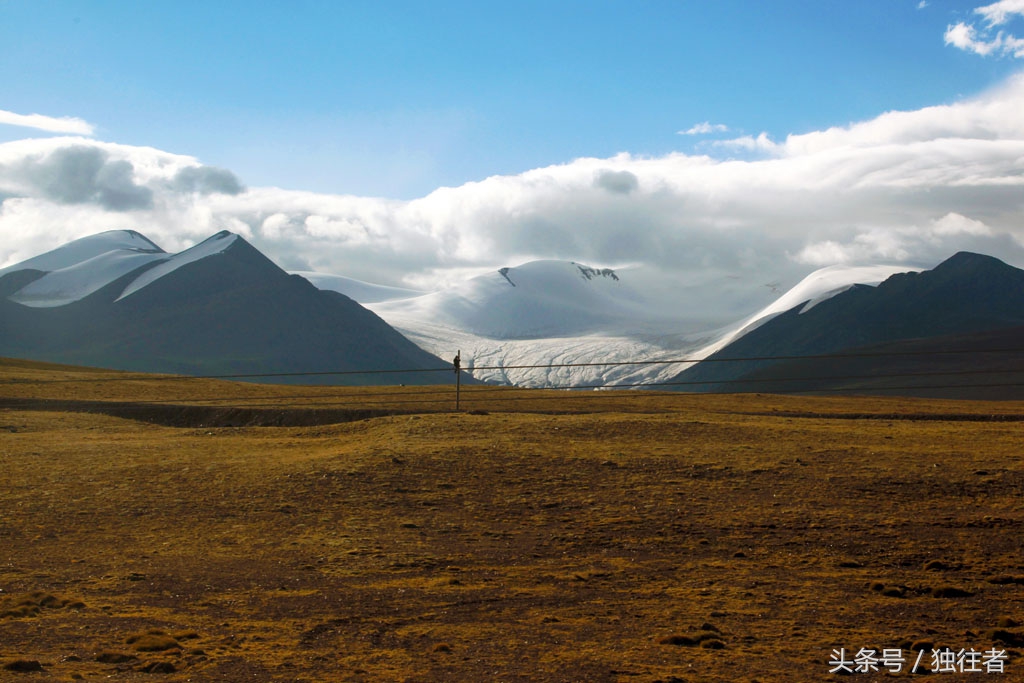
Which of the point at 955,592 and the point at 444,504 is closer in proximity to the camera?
the point at 955,592

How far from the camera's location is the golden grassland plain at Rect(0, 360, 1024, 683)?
16.7 m

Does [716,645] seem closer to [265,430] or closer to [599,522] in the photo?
[599,522]

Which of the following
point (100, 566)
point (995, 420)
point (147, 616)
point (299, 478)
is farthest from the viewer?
point (995, 420)

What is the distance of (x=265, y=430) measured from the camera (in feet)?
138

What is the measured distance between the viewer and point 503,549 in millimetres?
24453

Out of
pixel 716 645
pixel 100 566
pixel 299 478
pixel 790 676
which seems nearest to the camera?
pixel 790 676

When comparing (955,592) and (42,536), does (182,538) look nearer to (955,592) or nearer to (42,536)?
(42,536)

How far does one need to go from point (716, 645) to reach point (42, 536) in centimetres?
1765

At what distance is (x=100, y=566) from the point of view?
74.3 ft

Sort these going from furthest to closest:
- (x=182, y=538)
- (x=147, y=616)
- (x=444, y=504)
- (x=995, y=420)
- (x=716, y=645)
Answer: (x=995, y=420) < (x=444, y=504) < (x=182, y=538) < (x=147, y=616) < (x=716, y=645)

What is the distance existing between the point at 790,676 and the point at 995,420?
1657 inches

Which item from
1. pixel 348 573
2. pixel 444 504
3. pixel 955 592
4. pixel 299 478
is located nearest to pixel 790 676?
pixel 955 592

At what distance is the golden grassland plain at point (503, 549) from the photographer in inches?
656

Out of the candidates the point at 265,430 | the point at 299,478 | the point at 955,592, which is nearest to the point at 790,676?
the point at 955,592
